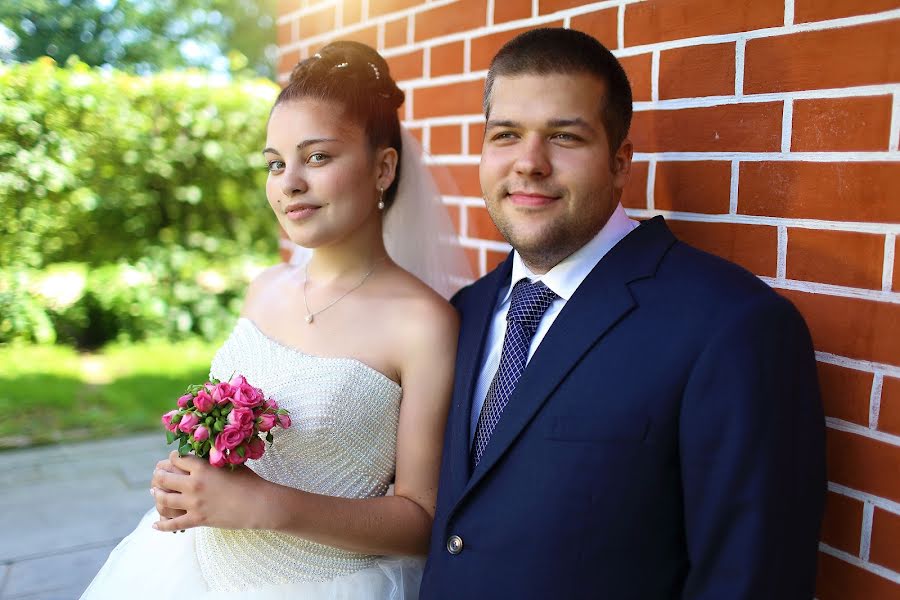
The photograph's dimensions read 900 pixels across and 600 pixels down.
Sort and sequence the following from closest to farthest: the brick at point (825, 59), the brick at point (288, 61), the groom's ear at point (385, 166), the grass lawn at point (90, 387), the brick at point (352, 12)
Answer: the brick at point (825, 59)
the groom's ear at point (385, 166)
the brick at point (352, 12)
the brick at point (288, 61)
the grass lawn at point (90, 387)

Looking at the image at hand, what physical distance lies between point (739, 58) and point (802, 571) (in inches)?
46.1

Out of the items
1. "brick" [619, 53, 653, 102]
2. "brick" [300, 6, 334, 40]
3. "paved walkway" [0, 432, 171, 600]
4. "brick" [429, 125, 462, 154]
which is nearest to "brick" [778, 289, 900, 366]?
"brick" [619, 53, 653, 102]

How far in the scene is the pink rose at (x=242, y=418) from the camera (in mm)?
1938

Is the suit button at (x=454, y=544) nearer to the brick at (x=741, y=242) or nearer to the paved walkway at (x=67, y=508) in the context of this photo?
the brick at (x=741, y=242)

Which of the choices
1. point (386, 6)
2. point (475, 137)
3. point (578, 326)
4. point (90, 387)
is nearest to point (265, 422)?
point (578, 326)

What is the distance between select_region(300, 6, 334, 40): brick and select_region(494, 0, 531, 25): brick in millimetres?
1364

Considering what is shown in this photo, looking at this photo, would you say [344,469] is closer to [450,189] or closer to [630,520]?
[630,520]

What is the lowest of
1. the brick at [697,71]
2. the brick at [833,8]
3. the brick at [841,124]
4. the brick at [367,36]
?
the brick at [841,124]

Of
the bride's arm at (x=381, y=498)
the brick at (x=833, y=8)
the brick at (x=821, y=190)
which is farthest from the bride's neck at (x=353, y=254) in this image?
the brick at (x=833, y=8)

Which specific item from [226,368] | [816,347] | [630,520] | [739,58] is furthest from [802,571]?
[226,368]

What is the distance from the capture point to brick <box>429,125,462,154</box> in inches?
121

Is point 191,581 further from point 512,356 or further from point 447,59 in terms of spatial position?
→ point 447,59

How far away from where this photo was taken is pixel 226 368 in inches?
101

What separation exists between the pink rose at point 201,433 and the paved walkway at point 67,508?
6.31ft
